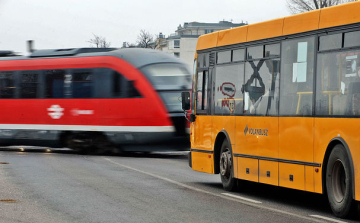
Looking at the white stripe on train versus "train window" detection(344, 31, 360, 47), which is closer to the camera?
"train window" detection(344, 31, 360, 47)

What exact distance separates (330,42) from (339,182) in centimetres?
189

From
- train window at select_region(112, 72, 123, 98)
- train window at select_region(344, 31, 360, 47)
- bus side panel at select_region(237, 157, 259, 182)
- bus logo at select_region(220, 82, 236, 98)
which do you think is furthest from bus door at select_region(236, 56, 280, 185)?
train window at select_region(112, 72, 123, 98)

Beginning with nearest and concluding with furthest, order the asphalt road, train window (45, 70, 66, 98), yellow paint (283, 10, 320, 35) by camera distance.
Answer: the asphalt road → yellow paint (283, 10, 320, 35) → train window (45, 70, 66, 98)

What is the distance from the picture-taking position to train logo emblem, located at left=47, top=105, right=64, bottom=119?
2741 centimetres

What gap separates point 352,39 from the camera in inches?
374

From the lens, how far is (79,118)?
27.0m

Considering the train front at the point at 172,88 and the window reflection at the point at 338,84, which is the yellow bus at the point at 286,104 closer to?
the window reflection at the point at 338,84

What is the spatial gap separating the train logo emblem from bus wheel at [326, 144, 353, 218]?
18591mm

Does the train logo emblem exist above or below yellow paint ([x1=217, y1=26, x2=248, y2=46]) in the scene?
below

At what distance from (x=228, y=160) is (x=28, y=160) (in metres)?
10.9

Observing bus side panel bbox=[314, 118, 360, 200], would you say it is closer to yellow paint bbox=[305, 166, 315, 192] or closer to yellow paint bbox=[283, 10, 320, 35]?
yellow paint bbox=[305, 166, 315, 192]

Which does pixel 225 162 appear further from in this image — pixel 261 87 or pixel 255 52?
pixel 255 52

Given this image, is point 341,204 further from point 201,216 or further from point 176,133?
point 176,133

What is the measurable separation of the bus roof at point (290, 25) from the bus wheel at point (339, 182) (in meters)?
1.69
